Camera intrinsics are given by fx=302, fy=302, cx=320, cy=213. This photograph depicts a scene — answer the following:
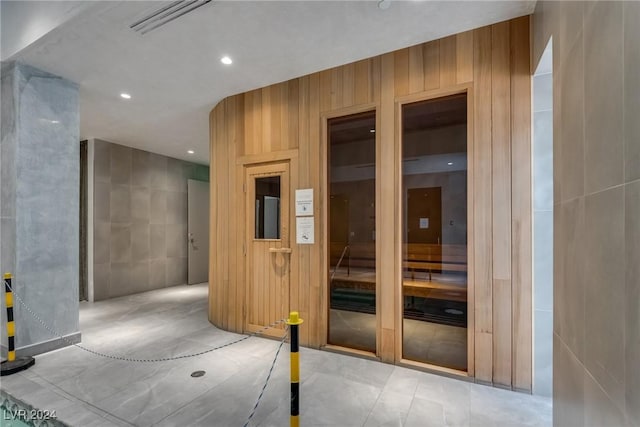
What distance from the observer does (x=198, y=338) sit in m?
3.86

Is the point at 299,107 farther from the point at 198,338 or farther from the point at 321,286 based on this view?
the point at 198,338

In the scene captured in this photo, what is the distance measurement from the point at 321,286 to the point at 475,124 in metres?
2.30

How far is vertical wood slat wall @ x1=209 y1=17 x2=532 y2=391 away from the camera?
2625mm

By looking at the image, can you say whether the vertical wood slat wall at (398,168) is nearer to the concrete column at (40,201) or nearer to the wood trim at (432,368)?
the wood trim at (432,368)

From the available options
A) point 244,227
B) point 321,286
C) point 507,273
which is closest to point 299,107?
point 244,227

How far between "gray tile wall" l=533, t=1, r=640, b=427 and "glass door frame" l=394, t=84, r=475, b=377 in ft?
2.95

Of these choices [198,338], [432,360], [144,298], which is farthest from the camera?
[144,298]

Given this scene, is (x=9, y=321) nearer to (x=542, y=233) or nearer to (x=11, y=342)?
(x=11, y=342)

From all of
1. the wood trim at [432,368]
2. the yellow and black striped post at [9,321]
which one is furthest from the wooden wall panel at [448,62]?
the yellow and black striped post at [9,321]

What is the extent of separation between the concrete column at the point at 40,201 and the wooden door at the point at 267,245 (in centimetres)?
211

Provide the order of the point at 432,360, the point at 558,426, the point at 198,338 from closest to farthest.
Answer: the point at 558,426
the point at 432,360
the point at 198,338

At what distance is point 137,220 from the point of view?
6668 mm

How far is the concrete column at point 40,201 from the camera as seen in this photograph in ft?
10.9

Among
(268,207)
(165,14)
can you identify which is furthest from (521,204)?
(165,14)
